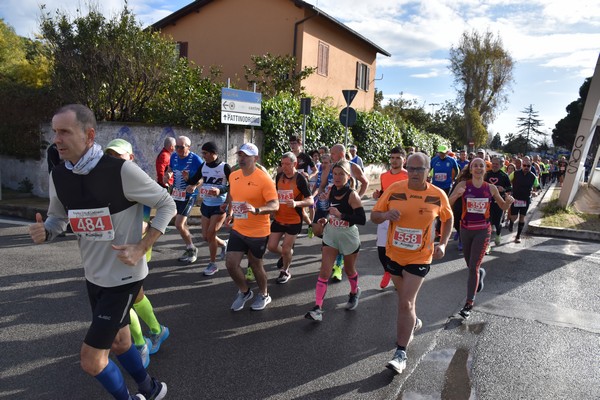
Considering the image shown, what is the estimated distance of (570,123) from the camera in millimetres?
60500

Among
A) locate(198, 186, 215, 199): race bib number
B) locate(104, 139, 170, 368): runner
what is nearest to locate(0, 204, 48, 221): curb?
locate(198, 186, 215, 199): race bib number

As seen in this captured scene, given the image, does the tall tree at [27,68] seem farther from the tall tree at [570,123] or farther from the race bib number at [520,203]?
the tall tree at [570,123]

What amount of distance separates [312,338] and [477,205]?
8.54ft

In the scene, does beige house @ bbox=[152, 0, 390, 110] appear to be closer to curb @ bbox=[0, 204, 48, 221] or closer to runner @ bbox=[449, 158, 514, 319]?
curb @ bbox=[0, 204, 48, 221]

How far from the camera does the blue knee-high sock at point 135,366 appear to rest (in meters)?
2.92

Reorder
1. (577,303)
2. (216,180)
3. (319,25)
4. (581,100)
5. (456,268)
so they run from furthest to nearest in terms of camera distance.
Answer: (581,100) → (319,25) → (456,268) → (216,180) → (577,303)

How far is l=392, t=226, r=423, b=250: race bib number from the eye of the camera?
3.88m

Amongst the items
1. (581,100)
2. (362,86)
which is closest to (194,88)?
(362,86)

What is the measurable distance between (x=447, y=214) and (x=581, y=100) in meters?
68.0

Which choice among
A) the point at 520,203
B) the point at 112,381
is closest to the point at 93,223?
the point at 112,381

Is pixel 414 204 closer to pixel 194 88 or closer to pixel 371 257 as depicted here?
pixel 371 257

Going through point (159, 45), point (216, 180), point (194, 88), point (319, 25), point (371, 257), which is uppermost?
point (319, 25)

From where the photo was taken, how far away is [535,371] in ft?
13.0

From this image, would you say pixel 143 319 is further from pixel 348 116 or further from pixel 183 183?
pixel 348 116
